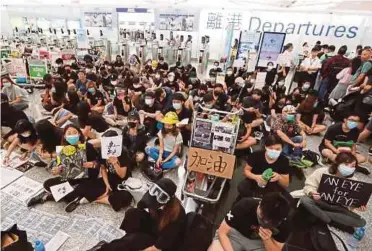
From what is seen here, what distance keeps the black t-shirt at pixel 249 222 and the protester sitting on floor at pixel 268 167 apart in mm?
684

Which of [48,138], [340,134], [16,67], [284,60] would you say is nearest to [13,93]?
[16,67]

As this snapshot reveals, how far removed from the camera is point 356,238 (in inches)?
99.9

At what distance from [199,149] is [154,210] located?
2.87 feet

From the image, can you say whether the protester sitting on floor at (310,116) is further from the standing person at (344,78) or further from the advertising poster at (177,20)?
the advertising poster at (177,20)

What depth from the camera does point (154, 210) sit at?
1.93m

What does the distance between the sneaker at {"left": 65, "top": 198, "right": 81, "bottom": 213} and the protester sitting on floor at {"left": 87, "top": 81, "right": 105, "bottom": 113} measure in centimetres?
259

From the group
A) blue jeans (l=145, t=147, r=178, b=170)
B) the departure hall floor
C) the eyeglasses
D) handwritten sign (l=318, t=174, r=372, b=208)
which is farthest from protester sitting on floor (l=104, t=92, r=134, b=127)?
handwritten sign (l=318, t=174, r=372, b=208)

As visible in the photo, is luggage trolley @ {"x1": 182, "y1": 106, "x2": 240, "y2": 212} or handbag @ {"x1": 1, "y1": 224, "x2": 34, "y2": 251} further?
luggage trolley @ {"x1": 182, "y1": 106, "x2": 240, "y2": 212}

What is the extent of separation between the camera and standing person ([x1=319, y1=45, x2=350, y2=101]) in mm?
5901

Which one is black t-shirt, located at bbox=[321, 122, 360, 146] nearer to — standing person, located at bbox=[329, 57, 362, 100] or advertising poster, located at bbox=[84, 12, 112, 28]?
standing person, located at bbox=[329, 57, 362, 100]

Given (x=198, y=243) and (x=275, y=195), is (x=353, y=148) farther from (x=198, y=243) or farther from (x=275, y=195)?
(x=198, y=243)

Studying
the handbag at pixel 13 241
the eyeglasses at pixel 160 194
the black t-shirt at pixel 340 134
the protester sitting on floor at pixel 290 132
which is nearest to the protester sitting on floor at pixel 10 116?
the handbag at pixel 13 241

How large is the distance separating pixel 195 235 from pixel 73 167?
5.41 ft

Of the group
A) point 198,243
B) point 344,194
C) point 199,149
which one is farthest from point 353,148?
point 198,243
